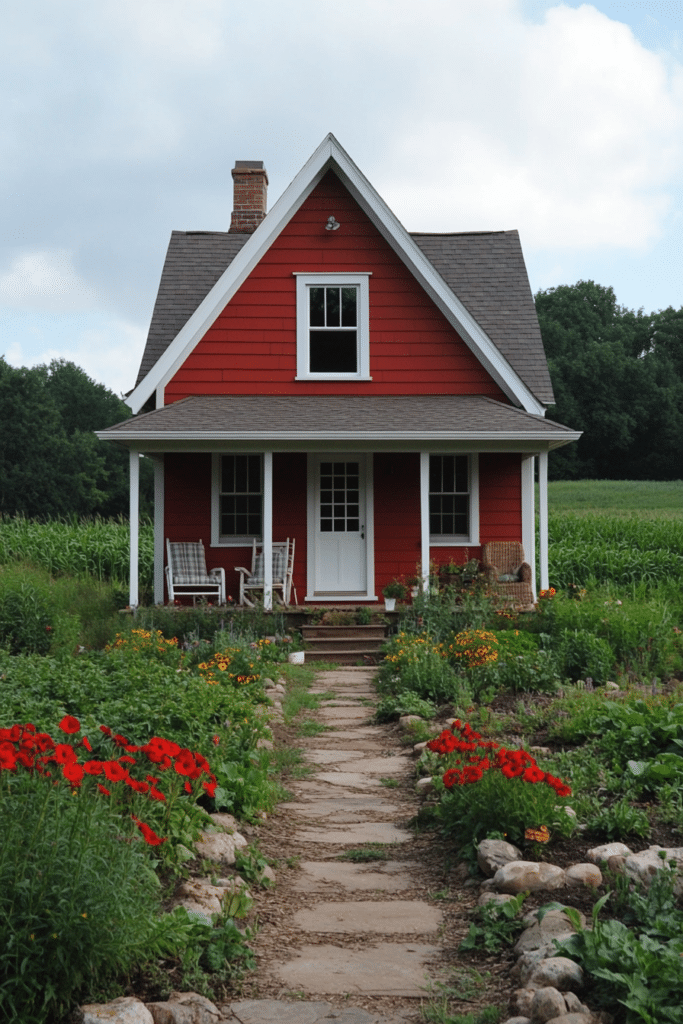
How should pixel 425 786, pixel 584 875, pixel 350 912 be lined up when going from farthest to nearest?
pixel 425 786, pixel 350 912, pixel 584 875

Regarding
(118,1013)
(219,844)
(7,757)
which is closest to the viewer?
(118,1013)

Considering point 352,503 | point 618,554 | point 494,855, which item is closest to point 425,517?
point 352,503

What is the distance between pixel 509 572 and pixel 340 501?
272 centimetres

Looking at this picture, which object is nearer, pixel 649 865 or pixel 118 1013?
pixel 118 1013

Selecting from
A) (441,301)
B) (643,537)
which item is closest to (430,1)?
(441,301)

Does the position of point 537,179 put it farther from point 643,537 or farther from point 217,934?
point 217,934

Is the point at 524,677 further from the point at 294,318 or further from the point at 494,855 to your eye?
the point at 294,318

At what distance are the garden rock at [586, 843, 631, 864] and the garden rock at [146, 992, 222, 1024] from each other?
1847 mm

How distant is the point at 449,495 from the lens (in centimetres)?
1502

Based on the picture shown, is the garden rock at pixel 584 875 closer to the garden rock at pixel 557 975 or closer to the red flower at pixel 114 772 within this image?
the garden rock at pixel 557 975

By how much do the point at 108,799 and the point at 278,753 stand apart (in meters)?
2.81

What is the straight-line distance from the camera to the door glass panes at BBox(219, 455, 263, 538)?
48.2 ft

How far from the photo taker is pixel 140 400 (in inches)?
555

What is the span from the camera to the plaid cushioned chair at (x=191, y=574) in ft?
45.0
